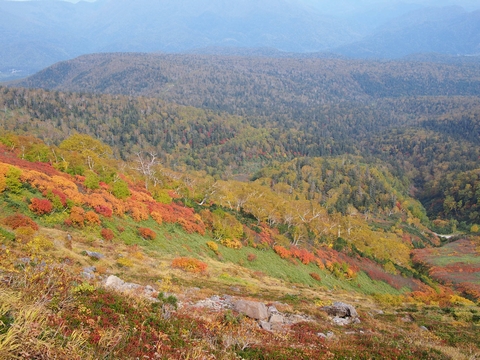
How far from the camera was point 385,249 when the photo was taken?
93.1 meters

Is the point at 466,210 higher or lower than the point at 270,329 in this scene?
lower

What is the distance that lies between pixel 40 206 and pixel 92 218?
449cm

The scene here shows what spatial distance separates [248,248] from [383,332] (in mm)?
29060

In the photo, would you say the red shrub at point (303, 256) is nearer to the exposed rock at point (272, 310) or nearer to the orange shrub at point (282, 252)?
the orange shrub at point (282, 252)

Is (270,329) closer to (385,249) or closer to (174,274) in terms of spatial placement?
(174,274)

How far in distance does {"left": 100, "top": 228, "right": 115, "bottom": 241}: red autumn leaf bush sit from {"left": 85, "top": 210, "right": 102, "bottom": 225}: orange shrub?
3.74 ft

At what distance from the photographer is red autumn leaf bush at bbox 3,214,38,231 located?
22.0 metres

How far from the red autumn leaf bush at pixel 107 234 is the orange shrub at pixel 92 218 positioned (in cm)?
114

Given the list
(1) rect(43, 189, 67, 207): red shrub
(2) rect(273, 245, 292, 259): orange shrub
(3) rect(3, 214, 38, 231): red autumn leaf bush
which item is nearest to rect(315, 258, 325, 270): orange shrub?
(2) rect(273, 245, 292, 259): orange shrub

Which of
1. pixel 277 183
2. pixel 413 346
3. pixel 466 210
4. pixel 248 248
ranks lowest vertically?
pixel 466 210

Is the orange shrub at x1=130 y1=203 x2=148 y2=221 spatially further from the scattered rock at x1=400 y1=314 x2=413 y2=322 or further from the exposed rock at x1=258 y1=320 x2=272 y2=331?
the scattered rock at x1=400 y1=314 x2=413 y2=322

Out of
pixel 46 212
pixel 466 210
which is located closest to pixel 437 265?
pixel 46 212

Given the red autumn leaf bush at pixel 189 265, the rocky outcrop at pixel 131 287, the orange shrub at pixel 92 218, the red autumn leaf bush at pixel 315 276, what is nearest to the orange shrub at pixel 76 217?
the orange shrub at pixel 92 218

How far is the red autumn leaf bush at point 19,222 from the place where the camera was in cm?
2203
